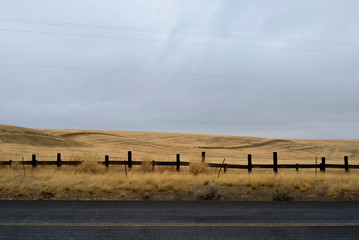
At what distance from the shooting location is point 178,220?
6.96 metres

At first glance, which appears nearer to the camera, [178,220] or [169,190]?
[178,220]

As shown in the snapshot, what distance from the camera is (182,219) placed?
708cm

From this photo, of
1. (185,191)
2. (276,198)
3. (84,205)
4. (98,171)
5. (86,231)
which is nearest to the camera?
(86,231)

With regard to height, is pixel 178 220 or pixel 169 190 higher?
pixel 178 220

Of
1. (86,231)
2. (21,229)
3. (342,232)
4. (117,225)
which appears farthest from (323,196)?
(21,229)

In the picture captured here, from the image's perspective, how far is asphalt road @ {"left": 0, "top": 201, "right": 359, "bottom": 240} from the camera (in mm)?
5805

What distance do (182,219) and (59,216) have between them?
2.80m

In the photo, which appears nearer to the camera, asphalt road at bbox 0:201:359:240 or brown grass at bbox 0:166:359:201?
asphalt road at bbox 0:201:359:240

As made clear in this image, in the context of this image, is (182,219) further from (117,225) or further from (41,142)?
(41,142)

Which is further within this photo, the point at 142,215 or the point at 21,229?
the point at 142,215

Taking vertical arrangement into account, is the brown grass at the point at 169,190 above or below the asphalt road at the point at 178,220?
below

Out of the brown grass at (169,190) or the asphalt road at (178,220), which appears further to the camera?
the brown grass at (169,190)

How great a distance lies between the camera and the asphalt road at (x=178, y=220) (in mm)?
5805

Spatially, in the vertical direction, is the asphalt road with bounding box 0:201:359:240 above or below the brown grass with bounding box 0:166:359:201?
above
